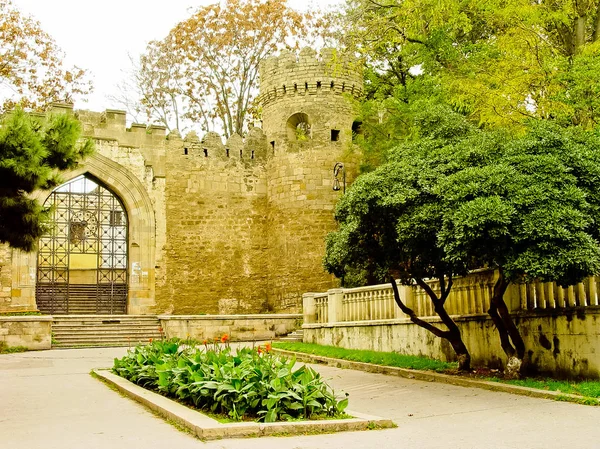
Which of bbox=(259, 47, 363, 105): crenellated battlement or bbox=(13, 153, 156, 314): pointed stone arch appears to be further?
bbox=(259, 47, 363, 105): crenellated battlement

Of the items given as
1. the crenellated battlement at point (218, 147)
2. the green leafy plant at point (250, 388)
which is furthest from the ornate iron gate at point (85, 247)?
the green leafy plant at point (250, 388)

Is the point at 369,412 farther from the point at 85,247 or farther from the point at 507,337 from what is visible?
the point at 85,247

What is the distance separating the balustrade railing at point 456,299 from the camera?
974 cm

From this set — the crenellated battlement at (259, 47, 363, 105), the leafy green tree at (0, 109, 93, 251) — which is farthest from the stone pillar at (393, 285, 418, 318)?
the crenellated battlement at (259, 47, 363, 105)

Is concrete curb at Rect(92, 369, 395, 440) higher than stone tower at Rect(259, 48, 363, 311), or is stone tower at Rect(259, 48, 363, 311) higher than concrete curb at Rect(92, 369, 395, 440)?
stone tower at Rect(259, 48, 363, 311)

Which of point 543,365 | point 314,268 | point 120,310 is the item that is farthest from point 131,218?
point 543,365

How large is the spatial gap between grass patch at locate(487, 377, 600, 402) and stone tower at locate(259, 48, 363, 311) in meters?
14.0

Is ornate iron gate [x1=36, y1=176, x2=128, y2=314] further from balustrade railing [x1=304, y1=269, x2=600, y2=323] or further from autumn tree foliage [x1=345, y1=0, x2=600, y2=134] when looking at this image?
autumn tree foliage [x1=345, y1=0, x2=600, y2=134]

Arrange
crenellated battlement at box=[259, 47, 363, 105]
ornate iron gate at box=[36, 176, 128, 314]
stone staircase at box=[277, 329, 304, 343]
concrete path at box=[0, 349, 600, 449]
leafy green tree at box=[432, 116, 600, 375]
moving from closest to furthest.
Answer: concrete path at box=[0, 349, 600, 449]
leafy green tree at box=[432, 116, 600, 375]
stone staircase at box=[277, 329, 304, 343]
ornate iron gate at box=[36, 176, 128, 314]
crenellated battlement at box=[259, 47, 363, 105]

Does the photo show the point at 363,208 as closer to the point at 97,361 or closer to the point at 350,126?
the point at 97,361

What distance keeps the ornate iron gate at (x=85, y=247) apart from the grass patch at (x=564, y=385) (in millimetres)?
15617

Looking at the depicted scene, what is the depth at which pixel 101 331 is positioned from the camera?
19625mm

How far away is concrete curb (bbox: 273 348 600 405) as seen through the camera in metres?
8.32

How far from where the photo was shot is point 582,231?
857cm
